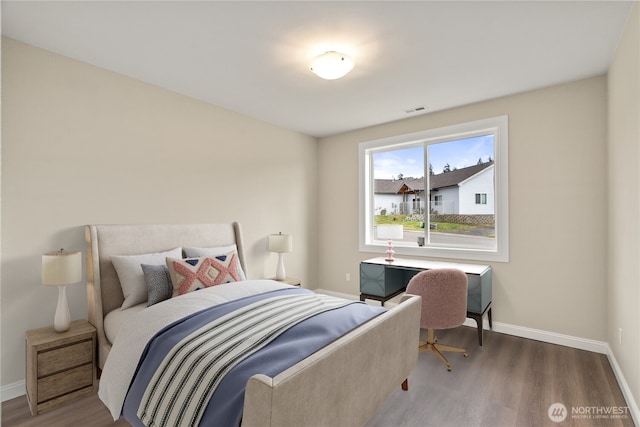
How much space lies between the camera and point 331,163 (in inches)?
196

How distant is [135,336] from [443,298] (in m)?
2.34

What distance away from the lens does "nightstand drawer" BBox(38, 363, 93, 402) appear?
6.91ft

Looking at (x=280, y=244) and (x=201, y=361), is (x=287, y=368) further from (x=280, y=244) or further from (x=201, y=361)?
(x=280, y=244)

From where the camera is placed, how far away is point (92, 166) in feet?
8.88

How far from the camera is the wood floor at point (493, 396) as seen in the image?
2025 mm

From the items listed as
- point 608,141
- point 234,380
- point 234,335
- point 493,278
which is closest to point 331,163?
point 493,278

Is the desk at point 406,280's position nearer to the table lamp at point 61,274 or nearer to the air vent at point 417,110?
the air vent at point 417,110

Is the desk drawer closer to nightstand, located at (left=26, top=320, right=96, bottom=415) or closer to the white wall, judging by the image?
the white wall

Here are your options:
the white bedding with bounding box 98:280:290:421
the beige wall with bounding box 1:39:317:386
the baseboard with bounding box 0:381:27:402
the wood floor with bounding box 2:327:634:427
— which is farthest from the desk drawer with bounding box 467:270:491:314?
the baseboard with bounding box 0:381:27:402

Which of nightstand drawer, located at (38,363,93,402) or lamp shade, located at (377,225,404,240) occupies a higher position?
lamp shade, located at (377,225,404,240)

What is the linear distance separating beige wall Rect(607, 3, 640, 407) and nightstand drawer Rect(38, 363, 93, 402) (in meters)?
3.65

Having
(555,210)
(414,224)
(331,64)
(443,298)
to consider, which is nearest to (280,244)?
(414,224)

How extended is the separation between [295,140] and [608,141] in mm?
3539

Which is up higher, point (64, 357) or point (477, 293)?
point (477, 293)
